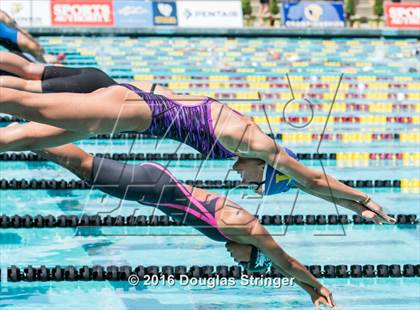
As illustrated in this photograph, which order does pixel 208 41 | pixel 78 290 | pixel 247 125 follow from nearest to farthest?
pixel 247 125 < pixel 78 290 < pixel 208 41

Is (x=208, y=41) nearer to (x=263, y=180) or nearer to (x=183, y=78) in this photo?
(x=183, y=78)

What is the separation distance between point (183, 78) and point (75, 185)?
7.83 m

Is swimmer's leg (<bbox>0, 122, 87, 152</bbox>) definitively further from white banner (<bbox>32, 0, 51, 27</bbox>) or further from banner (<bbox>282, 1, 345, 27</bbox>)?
banner (<bbox>282, 1, 345, 27</bbox>)

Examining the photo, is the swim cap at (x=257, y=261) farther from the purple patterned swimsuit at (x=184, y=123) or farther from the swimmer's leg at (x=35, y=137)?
the swimmer's leg at (x=35, y=137)

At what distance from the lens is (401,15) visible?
25.1m

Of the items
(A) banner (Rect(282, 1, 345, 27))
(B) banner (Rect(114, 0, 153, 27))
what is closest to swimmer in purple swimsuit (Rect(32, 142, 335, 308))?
(B) banner (Rect(114, 0, 153, 27))

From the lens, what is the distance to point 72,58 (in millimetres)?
18516

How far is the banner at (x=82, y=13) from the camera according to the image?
74.6 ft

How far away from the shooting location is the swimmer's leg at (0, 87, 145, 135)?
420cm

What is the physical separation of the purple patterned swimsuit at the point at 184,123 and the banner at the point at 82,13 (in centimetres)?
1839

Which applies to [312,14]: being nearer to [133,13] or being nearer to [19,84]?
[133,13]

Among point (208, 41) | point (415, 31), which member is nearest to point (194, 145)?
point (208, 41)

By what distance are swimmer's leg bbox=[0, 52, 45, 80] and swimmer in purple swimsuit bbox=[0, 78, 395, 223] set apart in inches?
25.1

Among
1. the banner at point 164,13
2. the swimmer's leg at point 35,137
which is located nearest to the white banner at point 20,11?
the banner at point 164,13
